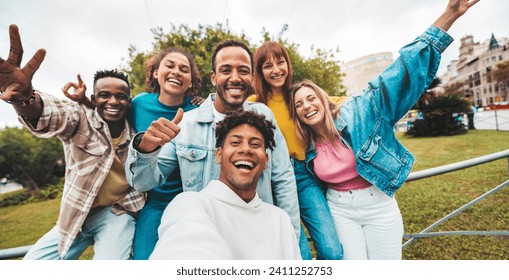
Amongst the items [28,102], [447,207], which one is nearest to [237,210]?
[28,102]

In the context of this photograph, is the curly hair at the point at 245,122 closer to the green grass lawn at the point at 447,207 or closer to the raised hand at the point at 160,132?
the raised hand at the point at 160,132

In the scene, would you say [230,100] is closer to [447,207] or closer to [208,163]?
[208,163]

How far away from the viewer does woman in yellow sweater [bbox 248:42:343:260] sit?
4.78ft

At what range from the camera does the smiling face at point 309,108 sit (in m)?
1.51

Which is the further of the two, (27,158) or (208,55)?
(27,158)

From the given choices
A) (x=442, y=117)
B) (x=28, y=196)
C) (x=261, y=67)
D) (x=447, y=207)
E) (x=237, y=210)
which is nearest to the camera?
(x=237, y=210)

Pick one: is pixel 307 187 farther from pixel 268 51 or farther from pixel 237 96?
pixel 268 51

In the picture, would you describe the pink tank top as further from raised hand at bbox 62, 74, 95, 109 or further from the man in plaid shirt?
raised hand at bbox 62, 74, 95, 109

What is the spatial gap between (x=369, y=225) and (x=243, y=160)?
0.86m

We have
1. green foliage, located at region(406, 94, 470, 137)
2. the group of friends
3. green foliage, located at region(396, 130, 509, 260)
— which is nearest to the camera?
the group of friends

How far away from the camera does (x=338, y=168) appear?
149cm

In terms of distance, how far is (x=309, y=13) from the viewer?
6.08 feet

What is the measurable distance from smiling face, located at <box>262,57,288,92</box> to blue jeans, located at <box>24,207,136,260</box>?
1.20m

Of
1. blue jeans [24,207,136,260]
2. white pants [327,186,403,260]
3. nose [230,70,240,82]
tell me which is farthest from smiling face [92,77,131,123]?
white pants [327,186,403,260]
